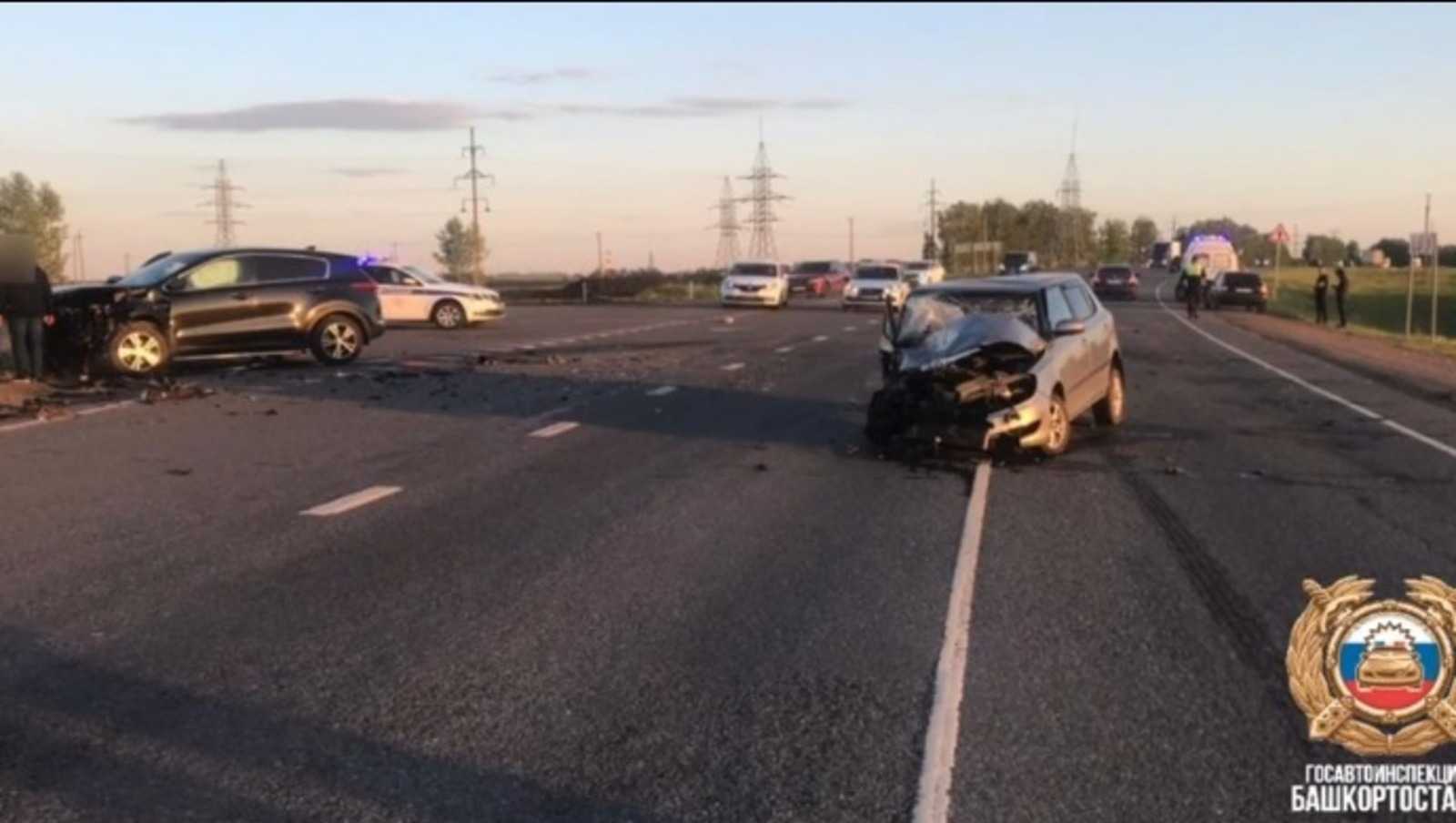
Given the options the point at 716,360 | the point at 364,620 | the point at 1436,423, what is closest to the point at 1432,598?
the point at 364,620

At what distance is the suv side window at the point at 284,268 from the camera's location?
21719 mm

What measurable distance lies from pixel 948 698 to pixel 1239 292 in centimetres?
5163

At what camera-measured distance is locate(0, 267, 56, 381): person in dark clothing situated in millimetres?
18078

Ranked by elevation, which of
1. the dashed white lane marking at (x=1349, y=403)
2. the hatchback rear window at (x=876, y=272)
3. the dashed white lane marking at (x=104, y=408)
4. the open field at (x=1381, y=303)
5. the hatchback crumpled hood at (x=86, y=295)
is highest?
the hatchback crumpled hood at (x=86, y=295)

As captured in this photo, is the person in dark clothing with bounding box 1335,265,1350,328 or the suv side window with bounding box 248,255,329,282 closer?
the suv side window with bounding box 248,255,329,282

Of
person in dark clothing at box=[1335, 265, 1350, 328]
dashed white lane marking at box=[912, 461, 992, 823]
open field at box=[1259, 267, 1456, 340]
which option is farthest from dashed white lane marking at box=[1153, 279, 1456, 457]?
open field at box=[1259, 267, 1456, 340]

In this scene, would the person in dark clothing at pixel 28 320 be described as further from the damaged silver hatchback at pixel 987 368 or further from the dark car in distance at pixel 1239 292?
the dark car in distance at pixel 1239 292

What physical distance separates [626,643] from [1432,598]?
3.81 m

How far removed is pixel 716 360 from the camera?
985 inches

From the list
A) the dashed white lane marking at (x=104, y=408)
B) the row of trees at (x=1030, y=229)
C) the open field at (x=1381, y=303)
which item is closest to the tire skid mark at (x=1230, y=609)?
the dashed white lane marking at (x=104, y=408)

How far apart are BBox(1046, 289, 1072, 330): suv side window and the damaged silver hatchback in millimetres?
19

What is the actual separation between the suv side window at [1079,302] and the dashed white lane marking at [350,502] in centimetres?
712

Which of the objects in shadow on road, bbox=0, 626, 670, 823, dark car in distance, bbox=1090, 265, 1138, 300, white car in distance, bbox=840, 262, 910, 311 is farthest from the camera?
dark car in distance, bbox=1090, 265, 1138, 300

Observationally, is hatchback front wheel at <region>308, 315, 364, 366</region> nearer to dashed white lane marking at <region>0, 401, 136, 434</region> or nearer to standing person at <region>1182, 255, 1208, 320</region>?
dashed white lane marking at <region>0, 401, 136, 434</region>
